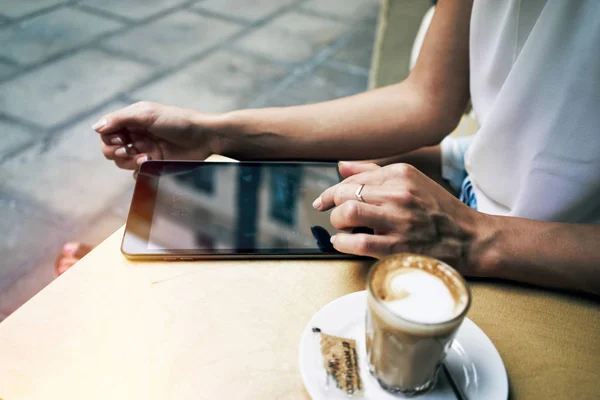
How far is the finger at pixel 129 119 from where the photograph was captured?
0.86 m

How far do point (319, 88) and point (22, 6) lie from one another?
5.91 ft

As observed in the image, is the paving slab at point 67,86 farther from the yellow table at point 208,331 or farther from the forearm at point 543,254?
the forearm at point 543,254

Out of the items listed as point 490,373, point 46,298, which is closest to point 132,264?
point 46,298

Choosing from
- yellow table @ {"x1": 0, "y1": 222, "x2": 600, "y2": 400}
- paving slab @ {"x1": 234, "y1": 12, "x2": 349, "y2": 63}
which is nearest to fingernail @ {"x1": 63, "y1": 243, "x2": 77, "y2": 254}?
yellow table @ {"x1": 0, "y1": 222, "x2": 600, "y2": 400}

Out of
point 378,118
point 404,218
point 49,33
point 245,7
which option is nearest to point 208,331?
point 404,218

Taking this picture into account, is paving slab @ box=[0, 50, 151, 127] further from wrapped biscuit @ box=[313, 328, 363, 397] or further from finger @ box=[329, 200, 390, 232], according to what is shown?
wrapped biscuit @ box=[313, 328, 363, 397]

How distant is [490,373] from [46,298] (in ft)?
1.62

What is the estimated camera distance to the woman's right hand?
2.86 ft

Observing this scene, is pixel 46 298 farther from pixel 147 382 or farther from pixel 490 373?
pixel 490 373

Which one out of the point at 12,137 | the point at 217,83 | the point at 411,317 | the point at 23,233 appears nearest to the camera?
the point at 411,317

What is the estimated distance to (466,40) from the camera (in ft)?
2.98

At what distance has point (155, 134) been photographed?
0.89 meters

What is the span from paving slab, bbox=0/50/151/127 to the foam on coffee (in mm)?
1946

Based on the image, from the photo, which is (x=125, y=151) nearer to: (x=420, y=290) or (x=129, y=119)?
(x=129, y=119)
